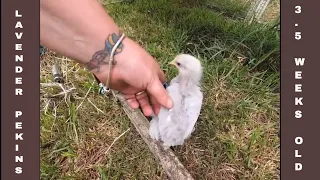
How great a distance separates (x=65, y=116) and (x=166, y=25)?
2.53ft

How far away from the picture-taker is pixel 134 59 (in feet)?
4.52

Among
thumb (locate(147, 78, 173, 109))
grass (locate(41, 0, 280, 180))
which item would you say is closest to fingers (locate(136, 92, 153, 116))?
thumb (locate(147, 78, 173, 109))

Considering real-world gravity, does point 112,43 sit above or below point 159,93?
above

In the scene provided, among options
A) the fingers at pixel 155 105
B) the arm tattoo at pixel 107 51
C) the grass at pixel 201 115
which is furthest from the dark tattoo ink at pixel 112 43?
the grass at pixel 201 115

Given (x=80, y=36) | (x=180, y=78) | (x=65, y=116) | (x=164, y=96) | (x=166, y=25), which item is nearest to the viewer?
(x=80, y=36)

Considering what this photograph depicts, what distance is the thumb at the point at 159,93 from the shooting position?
4.76 feet

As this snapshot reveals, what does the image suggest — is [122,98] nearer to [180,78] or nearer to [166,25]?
[180,78]

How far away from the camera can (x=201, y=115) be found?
190 cm

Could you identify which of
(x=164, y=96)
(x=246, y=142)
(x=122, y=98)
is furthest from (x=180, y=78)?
(x=246, y=142)

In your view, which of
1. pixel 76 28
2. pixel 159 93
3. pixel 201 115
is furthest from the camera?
pixel 201 115

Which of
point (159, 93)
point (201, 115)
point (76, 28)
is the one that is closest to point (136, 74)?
point (159, 93)

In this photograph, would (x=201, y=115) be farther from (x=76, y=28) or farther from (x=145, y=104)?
(x=76, y=28)

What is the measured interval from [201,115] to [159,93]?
491 mm

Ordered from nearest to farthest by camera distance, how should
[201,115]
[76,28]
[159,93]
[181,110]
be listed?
[76,28] < [159,93] < [181,110] < [201,115]
